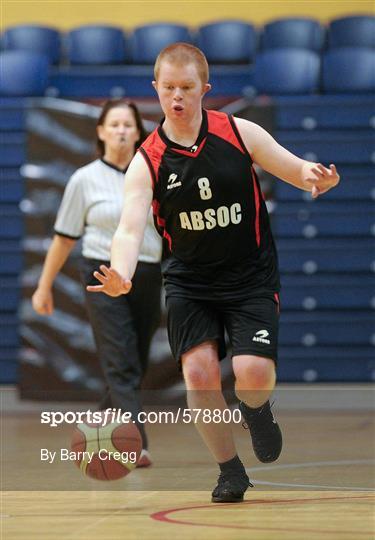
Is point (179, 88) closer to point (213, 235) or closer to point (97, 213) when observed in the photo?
point (213, 235)

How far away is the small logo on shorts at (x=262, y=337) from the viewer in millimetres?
4637

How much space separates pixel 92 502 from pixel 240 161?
153 centimetres

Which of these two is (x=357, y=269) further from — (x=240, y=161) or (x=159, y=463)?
(x=240, y=161)

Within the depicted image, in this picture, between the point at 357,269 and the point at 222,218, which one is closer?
the point at 222,218

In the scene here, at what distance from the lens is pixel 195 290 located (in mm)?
4738

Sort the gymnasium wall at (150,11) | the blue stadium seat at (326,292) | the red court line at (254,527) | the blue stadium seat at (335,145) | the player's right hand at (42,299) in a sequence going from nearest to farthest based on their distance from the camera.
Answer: the red court line at (254,527) < the player's right hand at (42,299) < the blue stadium seat at (326,292) < the blue stadium seat at (335,145) < the gymnasium wall at (150,11)

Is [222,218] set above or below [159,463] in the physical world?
above

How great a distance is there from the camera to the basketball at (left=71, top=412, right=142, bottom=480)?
198 inches

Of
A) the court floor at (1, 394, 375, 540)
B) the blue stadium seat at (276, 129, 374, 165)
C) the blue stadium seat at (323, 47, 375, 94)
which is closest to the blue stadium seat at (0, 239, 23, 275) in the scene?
the blue stadium seat at (276, 129, 374, 165)

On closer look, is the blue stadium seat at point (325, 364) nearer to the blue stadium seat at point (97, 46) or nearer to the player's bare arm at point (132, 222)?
the blue stadium seat at point (97, 46)

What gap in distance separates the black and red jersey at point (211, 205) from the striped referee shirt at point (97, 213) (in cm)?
162

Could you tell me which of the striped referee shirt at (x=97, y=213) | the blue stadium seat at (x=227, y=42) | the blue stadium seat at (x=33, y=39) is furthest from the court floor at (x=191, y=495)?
the blue stadium seat at (x=33, y=39)

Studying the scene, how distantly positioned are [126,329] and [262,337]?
1729 millimetres

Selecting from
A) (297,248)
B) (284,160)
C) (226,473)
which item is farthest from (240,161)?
(297,248)
